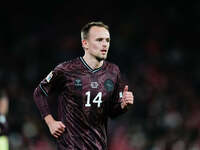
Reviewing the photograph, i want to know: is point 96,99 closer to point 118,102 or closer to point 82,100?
point 82,100

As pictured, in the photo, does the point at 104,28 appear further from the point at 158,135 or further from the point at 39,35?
the point at 39,35

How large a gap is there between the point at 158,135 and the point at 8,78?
4.23 metres

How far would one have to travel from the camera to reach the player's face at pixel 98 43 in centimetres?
559

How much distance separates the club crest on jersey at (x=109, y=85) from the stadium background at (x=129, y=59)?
3.97 metres

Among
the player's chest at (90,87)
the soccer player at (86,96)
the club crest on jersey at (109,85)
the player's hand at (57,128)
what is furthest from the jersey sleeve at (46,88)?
the club crest on jersey at (109,85)

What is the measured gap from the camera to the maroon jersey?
5.48 metres


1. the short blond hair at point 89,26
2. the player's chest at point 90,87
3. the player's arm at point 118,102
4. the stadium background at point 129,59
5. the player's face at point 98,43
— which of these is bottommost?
the stadium background at point 129,59

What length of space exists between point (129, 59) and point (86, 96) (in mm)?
7536

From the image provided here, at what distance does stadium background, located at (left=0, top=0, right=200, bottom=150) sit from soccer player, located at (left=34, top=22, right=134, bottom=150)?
3.97 m

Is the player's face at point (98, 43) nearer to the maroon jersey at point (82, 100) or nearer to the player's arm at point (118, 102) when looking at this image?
the maroon jersey at point (82, 100)

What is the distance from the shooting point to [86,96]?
18.2 feet

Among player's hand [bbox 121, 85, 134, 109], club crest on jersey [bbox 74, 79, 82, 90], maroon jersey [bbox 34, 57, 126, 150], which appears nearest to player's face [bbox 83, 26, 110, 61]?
maroon jersey [bbox 34, 57, 126, 150]

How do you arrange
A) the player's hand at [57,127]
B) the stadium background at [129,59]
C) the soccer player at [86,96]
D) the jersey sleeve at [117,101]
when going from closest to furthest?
the player's hand at [57,127] → the soccer player at [86,96] → the jersey sleeve at [117,101] → the stadium background at [129,59]

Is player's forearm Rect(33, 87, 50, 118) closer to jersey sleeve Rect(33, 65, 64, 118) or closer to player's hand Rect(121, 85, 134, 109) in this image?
jersey sleeve Rect(33, 65, 64, 118)
